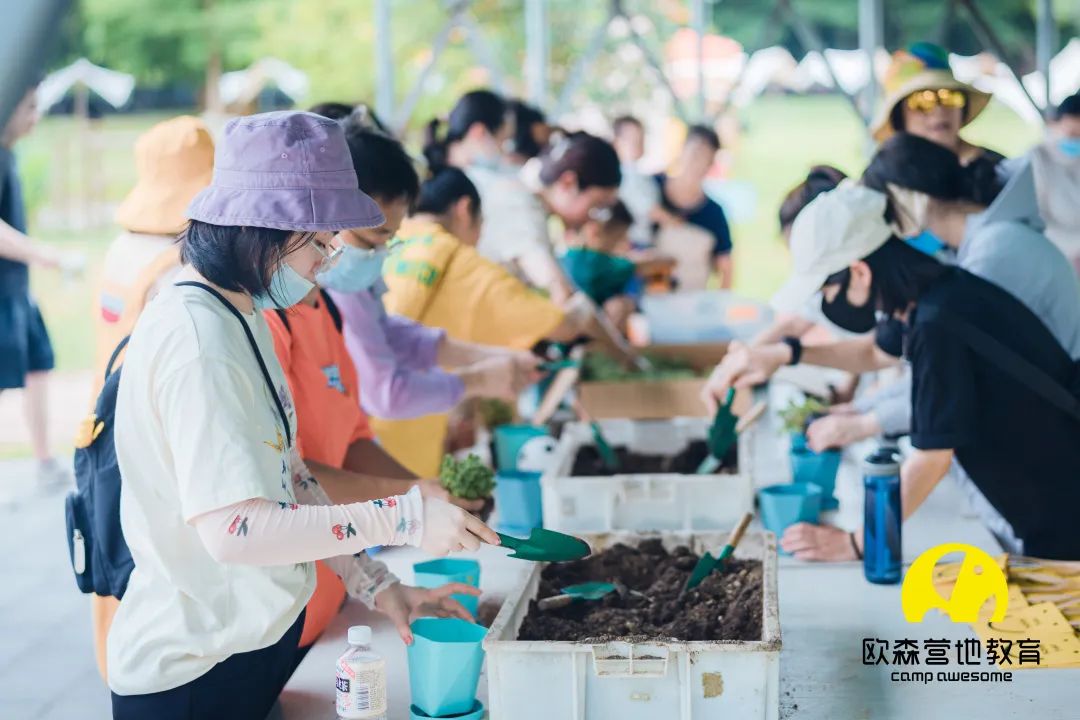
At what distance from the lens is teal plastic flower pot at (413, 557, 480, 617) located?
2.17m

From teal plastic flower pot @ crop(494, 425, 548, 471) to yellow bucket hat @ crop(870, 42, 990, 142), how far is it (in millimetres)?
1296

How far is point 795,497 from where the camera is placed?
2.61 m

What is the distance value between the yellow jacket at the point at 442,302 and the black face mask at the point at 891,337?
100cm

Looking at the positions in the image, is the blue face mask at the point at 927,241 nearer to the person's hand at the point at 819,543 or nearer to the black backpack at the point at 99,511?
the person's hand at the point at 819,543

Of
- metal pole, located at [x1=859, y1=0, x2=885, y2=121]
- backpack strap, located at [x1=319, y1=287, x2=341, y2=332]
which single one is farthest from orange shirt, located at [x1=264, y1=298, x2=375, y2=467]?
metal pole, located at [x1=859, y1=0, x2=885, y2=121]

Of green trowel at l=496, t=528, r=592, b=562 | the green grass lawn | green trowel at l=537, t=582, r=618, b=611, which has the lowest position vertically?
the green grass lawn

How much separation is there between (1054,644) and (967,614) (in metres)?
0.18

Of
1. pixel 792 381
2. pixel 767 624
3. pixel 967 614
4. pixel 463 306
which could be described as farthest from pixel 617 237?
pixel 767 624

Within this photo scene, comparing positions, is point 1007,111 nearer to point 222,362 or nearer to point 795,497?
point 795,497

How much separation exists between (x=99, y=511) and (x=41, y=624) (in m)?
1.40

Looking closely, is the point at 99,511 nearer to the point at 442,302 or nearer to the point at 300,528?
the point at 300,528

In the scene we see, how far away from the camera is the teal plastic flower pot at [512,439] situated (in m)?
3.15

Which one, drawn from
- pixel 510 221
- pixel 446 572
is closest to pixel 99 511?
pixel 446 572

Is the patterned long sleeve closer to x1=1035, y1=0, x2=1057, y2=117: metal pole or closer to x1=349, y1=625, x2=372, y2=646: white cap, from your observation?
x1=349, y1=625, x2=372, y2=646: white cap
